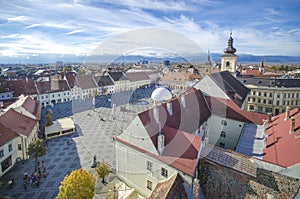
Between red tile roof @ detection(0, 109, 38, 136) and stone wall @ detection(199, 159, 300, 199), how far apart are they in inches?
800

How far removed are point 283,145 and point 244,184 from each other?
18.0 feet

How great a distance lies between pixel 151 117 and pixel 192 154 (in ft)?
13.7

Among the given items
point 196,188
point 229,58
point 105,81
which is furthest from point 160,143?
point 105,81

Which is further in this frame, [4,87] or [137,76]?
[137,76]

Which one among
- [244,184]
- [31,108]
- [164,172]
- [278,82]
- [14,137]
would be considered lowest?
[14,137]

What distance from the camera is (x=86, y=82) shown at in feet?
178

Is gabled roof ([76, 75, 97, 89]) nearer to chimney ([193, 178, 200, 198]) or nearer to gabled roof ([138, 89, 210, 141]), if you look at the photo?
gabled roof ([138, 89, 210, 141])

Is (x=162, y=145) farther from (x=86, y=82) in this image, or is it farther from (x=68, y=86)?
(x=86, y=82)

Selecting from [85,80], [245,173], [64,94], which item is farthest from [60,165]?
[85,80]

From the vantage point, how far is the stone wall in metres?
9.68

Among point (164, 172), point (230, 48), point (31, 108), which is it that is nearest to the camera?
point (164, 172)

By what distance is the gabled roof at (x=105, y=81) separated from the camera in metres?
58.2

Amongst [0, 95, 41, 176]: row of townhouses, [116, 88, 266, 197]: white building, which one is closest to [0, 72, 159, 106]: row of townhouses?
[0, 95, 41, 176]: row of townhouses

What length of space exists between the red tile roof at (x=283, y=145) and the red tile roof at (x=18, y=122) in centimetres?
2392
